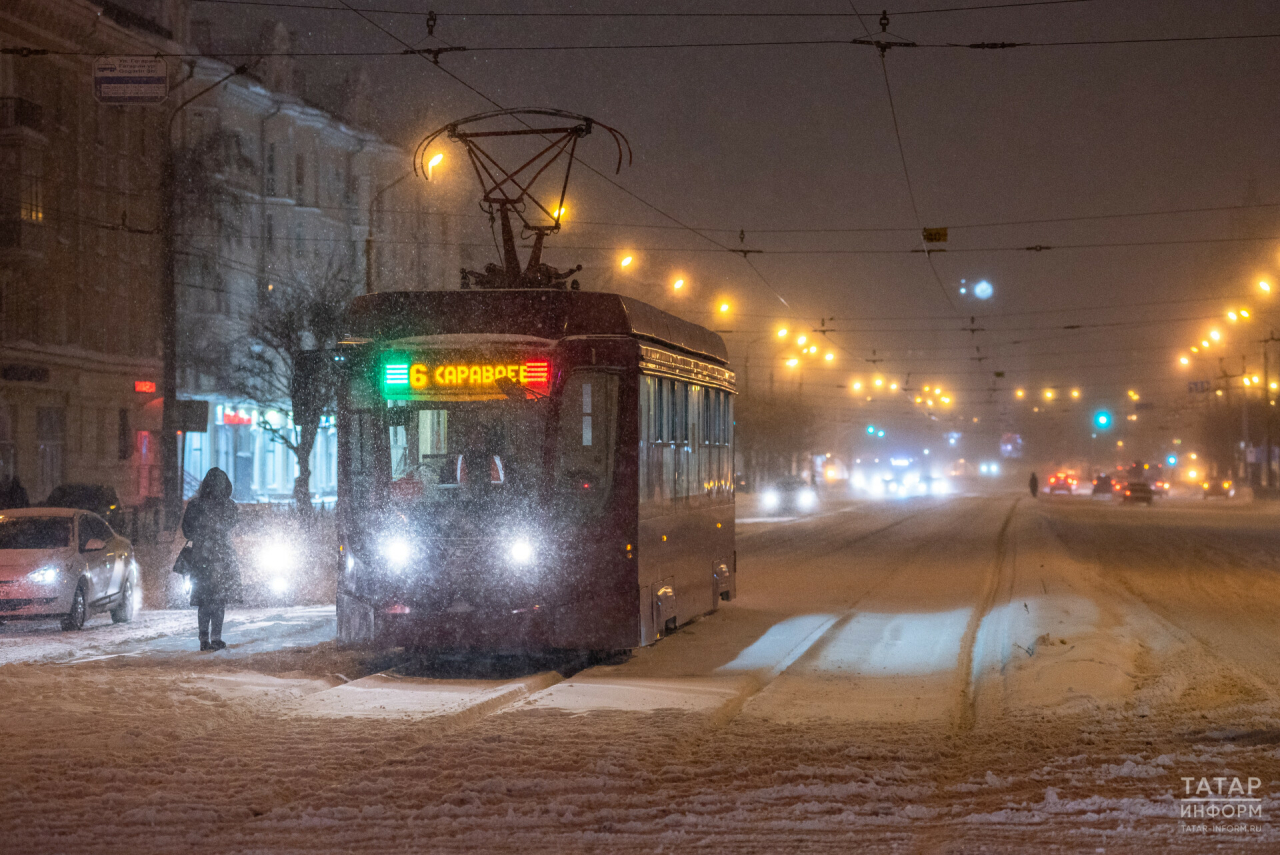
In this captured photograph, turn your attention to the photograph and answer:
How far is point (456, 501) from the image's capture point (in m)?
11.7

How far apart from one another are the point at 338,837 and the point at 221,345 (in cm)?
4420

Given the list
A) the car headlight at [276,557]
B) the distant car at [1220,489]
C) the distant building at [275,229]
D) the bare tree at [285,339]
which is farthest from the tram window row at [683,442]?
the distant car at [1220,489]

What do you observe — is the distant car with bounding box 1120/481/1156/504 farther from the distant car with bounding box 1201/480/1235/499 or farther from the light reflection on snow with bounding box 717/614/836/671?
the light reflection on snow with bounding box 717/614/836/671

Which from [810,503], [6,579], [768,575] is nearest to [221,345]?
[810,503]

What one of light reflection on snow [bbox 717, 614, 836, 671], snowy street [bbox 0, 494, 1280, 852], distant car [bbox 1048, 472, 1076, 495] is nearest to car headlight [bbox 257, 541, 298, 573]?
snowy street [bbox 0, 494, 1280, 852]

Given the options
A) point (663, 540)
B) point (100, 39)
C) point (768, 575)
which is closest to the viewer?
point (663, 540)

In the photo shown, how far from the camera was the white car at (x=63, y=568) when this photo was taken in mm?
15359

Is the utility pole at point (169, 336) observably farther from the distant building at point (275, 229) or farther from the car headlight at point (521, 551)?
the car headlight at point (521, 551)

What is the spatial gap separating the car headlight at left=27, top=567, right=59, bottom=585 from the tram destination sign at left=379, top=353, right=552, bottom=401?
19.9 feet

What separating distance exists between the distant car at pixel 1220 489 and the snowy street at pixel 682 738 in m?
68.8

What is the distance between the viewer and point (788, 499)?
61312mm

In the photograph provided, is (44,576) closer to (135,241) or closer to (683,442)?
(683,442)

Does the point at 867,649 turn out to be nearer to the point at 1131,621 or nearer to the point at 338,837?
the point at 1131,621

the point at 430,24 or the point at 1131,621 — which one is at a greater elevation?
the point at 430,24
